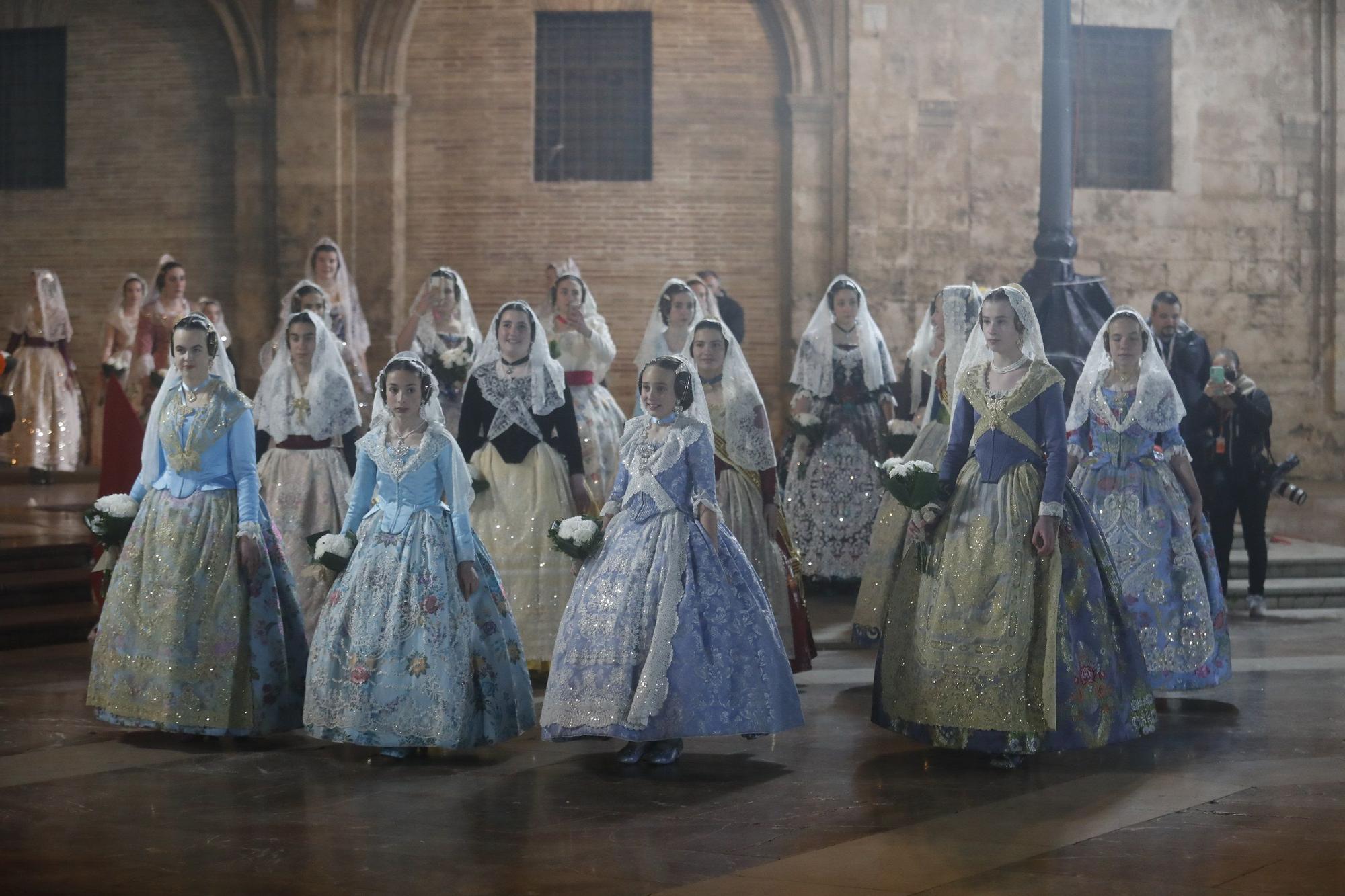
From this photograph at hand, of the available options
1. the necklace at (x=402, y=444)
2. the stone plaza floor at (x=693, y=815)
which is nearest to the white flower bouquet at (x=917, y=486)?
the stone plaza floor at (x=693, y=815)

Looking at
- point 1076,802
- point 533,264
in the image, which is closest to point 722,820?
point 1076,802

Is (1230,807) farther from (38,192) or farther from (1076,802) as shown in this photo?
(38,192)

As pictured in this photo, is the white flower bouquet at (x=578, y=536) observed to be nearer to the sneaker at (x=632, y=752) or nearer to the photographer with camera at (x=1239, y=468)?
the sneaker at (x=632, y=752)

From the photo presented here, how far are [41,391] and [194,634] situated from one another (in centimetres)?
822

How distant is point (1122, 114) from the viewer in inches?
679

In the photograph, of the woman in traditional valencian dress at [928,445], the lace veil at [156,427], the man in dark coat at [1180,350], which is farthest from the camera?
the man in dark coat at [1180,350]

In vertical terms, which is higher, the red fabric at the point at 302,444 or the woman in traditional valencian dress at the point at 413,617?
the red fabric at the point at 302,444

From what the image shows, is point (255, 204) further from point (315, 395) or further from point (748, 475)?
point (748, 475)

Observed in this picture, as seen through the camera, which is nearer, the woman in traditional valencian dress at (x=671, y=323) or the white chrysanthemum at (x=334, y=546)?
the white chrysanthemum at (x=334, y=546)

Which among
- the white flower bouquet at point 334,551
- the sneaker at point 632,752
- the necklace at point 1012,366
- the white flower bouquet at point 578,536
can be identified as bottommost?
the sneaker at point 632,752

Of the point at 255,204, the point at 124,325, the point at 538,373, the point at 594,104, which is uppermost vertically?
the point at 594,104

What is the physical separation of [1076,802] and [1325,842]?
0.81 metres

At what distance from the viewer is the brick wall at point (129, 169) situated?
1656 centimetres

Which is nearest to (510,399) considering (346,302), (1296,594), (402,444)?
(402,444)
